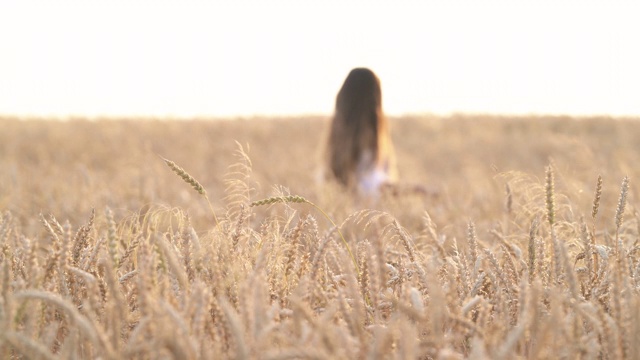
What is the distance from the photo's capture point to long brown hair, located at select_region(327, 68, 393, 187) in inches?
269

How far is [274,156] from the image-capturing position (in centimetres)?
1675

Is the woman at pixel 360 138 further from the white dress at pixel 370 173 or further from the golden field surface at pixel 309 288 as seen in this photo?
the golden field surface at pixel 309 288

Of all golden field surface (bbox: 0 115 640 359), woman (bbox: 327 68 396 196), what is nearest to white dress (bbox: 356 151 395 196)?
woman (bbox: 327 68 396 196)

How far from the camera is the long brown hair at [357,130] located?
22.4 feet

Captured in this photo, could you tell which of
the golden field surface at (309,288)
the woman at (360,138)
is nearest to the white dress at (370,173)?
the woman at (360,138)

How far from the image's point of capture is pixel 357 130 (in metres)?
7.02

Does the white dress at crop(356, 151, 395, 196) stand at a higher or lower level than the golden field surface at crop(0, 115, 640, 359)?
lower

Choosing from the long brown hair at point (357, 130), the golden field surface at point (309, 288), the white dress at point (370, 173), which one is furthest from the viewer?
the white dress at point (370, 173)

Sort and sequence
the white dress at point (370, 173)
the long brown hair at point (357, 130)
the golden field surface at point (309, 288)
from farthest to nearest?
the white dress at point (370, 173) → the long brown hair at point (357, 130) → the golden field surface at point (309, 288)

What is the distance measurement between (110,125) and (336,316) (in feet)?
66.1

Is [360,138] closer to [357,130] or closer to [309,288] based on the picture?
[357,130]

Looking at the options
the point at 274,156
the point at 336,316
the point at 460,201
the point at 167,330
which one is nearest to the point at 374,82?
the point at 460,201

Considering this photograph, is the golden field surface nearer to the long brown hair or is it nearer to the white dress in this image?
the white dress

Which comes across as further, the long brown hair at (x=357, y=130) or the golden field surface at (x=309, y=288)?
the long brown hair at (x=357, y=130)
